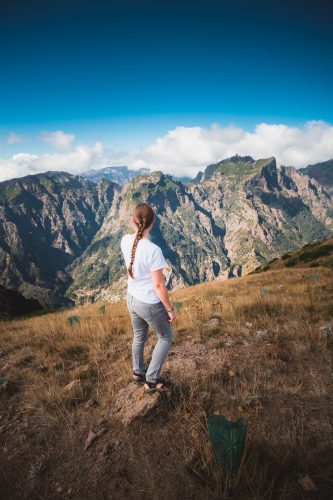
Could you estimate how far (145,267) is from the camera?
3719mm

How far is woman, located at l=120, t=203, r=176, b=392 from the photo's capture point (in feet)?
11.9

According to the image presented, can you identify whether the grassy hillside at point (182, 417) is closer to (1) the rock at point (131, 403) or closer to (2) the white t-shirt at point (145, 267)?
(1) the rock at point (131, 403)

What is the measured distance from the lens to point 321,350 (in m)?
4.86

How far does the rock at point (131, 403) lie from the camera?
344 centimetres

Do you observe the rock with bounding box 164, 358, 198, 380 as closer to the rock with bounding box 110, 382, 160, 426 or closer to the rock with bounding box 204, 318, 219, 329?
the rock with bounding box 110, 382, 160, 426

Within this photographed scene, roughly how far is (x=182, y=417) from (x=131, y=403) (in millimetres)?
753

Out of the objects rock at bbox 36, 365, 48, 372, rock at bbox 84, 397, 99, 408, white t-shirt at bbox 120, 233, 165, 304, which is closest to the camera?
white t-shirt at bbox 120, 233, 165, 304

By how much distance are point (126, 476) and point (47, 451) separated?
1.16 metres

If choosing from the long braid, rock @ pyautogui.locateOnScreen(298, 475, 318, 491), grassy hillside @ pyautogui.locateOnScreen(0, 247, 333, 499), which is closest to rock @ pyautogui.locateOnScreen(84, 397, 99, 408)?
grassy hillside @ pyautogui.locateOnScreen(0, 247, 333, 499)

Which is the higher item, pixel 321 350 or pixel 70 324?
pixel 70 324

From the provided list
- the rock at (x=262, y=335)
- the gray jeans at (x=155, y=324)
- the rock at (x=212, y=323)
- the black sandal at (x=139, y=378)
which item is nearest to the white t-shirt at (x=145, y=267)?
the gray jeans at (x=155, y=324)

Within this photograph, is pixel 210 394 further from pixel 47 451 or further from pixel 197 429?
pixel 47 451

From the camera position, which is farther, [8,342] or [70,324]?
[70,324]

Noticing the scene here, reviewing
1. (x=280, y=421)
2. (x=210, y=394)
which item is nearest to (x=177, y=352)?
(x=210, y=394)
